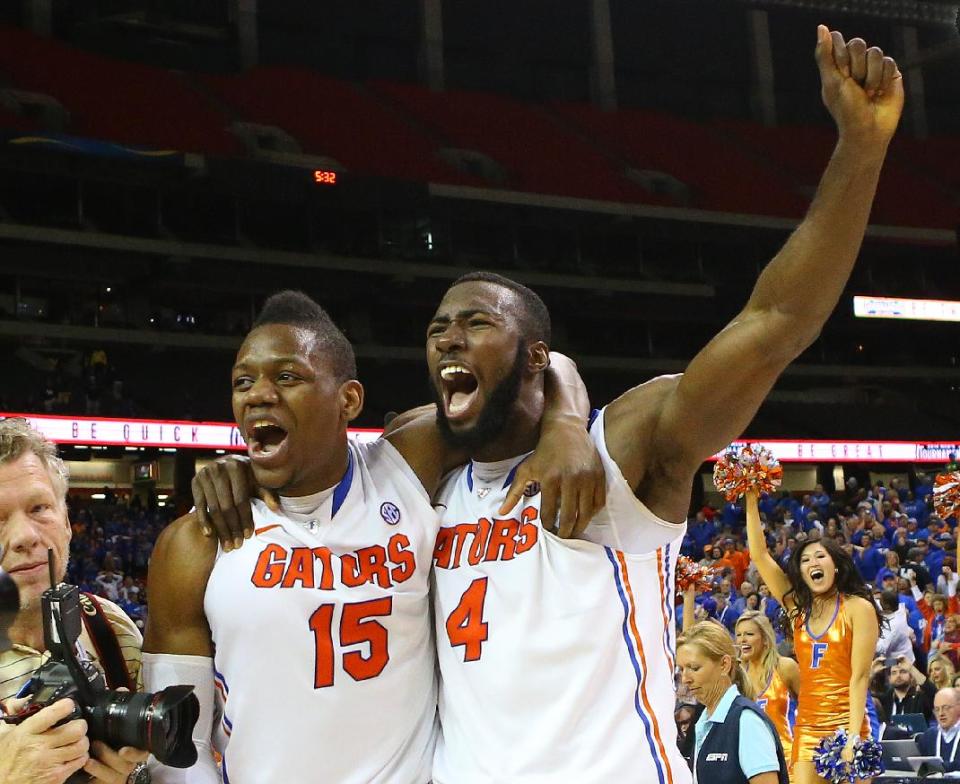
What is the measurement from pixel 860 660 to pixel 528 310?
3625 millimetres

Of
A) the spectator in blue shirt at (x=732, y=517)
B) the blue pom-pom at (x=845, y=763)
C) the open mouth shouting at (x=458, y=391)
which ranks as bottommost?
the blue pom-pom at (x=845, y=763)

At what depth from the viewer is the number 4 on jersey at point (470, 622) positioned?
2670 millimetres

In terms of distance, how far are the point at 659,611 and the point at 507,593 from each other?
1.14 ft

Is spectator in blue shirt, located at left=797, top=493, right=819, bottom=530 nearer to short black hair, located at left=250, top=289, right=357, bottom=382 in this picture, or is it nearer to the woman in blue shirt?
the woman in blue shirt

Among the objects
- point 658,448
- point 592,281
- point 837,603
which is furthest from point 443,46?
point 658,448

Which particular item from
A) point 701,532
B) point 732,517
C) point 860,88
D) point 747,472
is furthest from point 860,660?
point 732,517

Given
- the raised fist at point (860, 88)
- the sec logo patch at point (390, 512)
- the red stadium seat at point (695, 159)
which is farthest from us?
the red stadium seat at point (695, 159)

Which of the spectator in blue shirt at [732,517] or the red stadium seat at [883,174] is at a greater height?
the red stadium seat at [883,174]

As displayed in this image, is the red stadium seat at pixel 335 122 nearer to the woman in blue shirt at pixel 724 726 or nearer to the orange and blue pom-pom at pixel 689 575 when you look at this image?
the orange and blue pom-pom at pixel 689 575

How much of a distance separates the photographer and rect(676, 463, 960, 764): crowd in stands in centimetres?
303

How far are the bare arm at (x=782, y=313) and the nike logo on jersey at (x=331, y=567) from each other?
53 centimetres

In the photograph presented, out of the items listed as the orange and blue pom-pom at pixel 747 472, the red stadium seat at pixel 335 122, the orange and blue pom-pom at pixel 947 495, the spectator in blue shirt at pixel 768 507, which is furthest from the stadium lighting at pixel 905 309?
the orange and blue pom-pom at pixel 947 495

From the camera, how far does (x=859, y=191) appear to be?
2344mm

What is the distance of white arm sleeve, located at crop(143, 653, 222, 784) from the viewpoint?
2.64m
